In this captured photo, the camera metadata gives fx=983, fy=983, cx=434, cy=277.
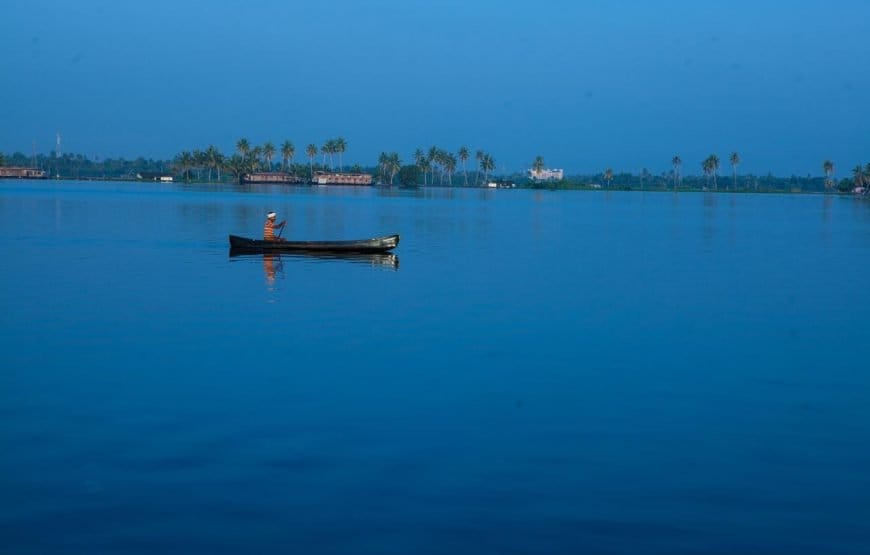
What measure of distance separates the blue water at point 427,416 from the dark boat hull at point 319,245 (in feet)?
22.2

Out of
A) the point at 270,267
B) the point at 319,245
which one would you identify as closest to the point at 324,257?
the point at 319,245

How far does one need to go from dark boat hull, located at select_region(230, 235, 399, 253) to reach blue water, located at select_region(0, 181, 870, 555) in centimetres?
677

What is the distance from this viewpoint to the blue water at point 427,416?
9.91 m

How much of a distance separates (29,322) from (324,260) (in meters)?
17.0

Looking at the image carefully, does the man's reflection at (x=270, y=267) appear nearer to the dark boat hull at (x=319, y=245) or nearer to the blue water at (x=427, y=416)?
the dark boat hull at (x=319, y=245)

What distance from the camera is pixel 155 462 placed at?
11.7 m

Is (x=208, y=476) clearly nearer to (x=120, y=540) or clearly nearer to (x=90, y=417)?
(x=120, y=540)

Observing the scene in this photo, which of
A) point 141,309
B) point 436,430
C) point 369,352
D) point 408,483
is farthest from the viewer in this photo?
point 141,309

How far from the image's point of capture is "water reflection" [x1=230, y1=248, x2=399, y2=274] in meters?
37.5

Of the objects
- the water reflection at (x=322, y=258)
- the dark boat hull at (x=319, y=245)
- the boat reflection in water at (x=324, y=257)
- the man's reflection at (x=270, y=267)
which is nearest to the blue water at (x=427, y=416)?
the man's reflection at (x=270, y=267)

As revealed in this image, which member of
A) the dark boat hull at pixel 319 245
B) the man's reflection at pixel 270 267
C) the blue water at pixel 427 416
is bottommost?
the blue water at pixel 427 416

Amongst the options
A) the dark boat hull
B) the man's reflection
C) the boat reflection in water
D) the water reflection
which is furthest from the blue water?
the dark boat hull

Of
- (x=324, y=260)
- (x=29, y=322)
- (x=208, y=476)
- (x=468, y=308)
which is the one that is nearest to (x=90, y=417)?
(x=208, y=476)

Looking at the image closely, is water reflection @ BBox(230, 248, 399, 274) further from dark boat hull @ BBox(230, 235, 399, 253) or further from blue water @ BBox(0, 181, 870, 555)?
blue water @ BBox(0, 181, 870, 555)
